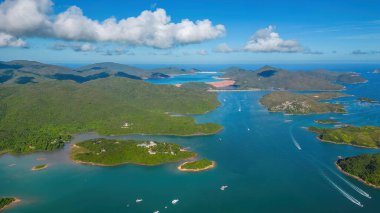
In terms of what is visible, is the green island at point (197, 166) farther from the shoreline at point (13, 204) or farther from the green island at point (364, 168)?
the shoreline at point (13, 204)

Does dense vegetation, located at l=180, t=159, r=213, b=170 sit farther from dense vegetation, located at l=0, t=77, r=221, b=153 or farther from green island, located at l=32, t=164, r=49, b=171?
green island, located at l=32, t=164, r=49, b=171

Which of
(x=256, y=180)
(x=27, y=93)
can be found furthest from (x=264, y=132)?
(x=27, y=93)

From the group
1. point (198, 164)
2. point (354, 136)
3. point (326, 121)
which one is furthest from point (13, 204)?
point (326, 121)

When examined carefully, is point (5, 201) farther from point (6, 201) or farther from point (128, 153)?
point (128, 153)

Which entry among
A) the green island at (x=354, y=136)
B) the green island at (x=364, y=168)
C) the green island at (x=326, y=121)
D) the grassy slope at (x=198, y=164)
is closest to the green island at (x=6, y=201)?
the grassy slope at (x=198, y=164)

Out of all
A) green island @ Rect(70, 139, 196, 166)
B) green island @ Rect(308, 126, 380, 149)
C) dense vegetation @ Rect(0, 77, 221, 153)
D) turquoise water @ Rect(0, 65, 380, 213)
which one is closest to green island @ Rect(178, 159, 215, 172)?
turquoise water @ Rect(0, 65, 380, 213)
